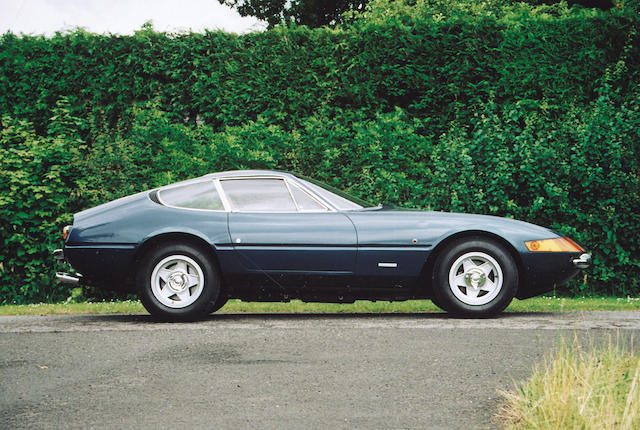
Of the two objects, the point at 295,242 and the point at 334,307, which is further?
the point at 334,307

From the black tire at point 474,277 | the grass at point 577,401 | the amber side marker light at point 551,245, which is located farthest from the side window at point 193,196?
the grass at point 577,401

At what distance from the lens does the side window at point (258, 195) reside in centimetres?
691

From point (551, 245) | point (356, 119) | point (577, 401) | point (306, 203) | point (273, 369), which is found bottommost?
point (273, 369)

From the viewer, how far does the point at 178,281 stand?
6684 millimetres

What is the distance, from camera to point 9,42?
34.9 feet

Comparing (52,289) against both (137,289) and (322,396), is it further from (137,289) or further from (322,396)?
(322,396)

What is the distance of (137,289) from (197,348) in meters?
1.42

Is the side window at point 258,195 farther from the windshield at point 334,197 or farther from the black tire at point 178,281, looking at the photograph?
the black tire at point 178,281

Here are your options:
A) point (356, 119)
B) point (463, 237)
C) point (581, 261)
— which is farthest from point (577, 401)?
point (356, 119)

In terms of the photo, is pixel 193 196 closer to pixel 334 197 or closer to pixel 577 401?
pixel 334 197

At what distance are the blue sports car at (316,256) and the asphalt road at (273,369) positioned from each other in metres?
0.28

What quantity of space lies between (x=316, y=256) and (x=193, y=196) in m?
1.36

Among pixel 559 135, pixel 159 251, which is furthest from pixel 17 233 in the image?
pixel 559 135

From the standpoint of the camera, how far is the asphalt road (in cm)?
391
